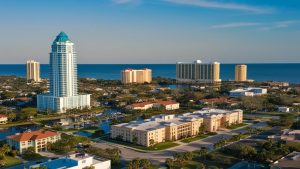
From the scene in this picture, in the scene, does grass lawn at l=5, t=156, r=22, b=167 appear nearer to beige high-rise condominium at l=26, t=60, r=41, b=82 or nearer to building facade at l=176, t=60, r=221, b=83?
building facade at l=176, t=60, r=221, b=83

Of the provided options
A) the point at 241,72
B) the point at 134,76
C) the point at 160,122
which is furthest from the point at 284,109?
the point at 134,76

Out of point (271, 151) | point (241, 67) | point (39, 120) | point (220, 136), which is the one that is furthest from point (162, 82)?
point (271, 151)

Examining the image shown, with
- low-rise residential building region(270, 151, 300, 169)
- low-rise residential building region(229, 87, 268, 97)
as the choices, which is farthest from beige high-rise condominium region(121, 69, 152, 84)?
low-rise residential building region(270, 151, 300, 169)

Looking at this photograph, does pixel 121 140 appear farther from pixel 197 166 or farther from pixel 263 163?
pixel 263 163

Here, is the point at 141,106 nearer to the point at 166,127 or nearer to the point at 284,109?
the point at 166,127

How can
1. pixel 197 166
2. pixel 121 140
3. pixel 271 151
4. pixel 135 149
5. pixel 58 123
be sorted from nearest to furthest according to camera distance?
pixel 197 166, pixel 271 151, pixel 135 149, pixel 121 140, pixel 58 123

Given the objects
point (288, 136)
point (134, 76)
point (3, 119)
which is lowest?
point (3, 119)

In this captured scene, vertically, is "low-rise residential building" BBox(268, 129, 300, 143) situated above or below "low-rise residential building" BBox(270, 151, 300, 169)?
above
